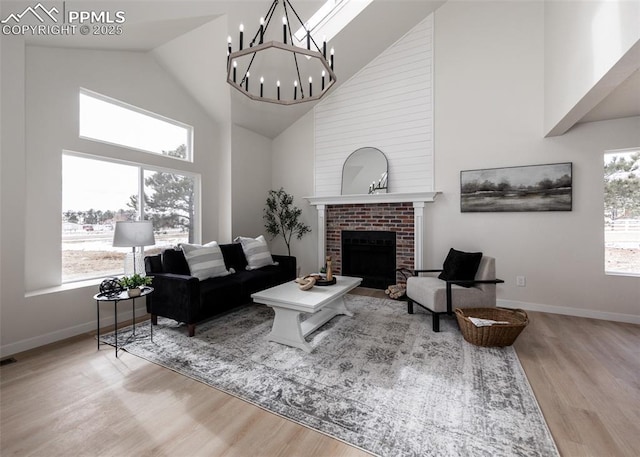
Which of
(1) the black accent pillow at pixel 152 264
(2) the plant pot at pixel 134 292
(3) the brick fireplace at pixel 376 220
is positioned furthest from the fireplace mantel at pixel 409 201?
(2) the plant pot at pixel 134 292

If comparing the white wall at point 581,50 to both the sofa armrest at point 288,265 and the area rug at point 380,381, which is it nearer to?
the area rug at point 380,381

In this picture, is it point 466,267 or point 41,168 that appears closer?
point 41,168

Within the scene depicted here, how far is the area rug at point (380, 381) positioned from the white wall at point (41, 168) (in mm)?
680

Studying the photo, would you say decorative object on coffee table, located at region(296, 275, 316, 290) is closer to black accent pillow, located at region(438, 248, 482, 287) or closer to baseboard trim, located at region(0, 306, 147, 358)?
black accent pillow, located at region(438, 248, 482, 287)

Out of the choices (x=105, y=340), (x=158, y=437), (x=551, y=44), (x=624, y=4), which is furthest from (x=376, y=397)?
(x=551, y=44)

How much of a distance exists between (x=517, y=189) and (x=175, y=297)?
4422 millimetres

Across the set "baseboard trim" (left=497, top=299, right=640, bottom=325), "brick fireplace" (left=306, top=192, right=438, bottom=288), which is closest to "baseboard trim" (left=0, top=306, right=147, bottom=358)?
"brick fireplace" (left=306, top=192, right=438, bottom=288)

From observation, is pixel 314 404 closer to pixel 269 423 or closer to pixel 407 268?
pixel 269 423

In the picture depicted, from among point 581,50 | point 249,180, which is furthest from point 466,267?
point 249,180

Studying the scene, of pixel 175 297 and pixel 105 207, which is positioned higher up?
pixel 105 207

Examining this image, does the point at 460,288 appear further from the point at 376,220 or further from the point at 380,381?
the point at 376,220

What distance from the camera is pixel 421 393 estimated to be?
6.32 ft

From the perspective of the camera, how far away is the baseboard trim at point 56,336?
8.18 feet

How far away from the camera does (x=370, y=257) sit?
498 cm
